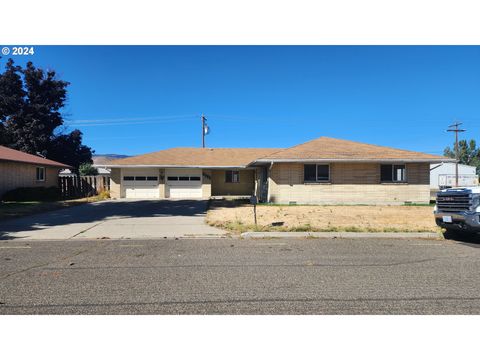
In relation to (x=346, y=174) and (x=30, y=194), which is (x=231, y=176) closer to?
(x=346, y=174)

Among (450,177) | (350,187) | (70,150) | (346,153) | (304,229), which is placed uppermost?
(70,150)

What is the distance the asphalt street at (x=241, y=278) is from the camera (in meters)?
4.03

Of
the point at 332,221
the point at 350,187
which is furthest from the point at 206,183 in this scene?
the point at 332,221

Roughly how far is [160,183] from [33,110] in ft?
63.9

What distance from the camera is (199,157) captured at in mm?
27438

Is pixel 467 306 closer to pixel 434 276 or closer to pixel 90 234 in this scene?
pixel 434 276

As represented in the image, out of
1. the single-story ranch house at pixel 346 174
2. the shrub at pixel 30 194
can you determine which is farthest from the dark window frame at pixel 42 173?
the single-story ranch house at pixel 346 174

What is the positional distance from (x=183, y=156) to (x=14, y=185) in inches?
475

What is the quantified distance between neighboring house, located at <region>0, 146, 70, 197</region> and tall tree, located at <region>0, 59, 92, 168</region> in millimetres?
8931

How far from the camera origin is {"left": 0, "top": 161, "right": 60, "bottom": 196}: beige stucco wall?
20694 mm

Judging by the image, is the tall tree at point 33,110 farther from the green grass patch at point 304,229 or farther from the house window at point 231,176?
the green grass patch at point 304,229

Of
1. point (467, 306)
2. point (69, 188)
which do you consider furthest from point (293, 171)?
point (69, 188)

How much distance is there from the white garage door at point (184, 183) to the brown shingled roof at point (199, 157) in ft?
2.65

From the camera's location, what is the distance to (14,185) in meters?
21.7
